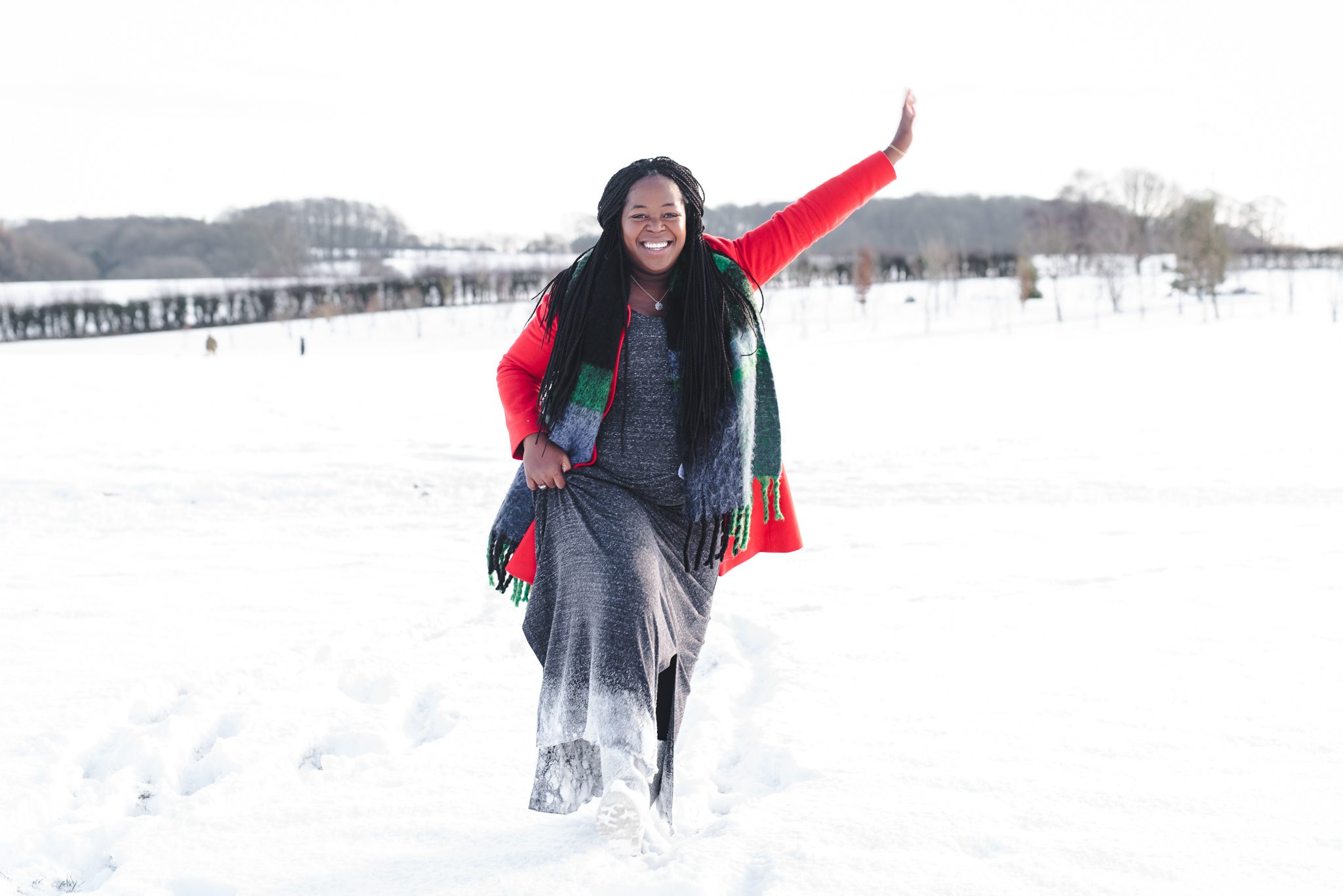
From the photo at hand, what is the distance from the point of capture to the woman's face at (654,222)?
2.58 meters

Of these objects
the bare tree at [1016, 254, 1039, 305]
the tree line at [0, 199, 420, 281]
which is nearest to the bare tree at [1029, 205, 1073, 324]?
the bare tree at [1016, 254, 1039, 305]

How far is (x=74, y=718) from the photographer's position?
3.53 m

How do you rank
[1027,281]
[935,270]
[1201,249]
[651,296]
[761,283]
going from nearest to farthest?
1. [651,296]
2. [761,283]
3. [1201,249]
4. [1027,281]
5. [935,270]

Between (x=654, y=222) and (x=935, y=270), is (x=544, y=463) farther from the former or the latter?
(x=935, y=270)

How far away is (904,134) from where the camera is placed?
3.10m

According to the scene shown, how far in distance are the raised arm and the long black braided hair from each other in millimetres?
185

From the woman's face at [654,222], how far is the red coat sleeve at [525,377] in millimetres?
283

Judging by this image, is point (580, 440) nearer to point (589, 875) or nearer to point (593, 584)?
point (593, 584)

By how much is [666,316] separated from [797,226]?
0.52 metres

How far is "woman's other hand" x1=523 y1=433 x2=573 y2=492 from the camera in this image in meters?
2.55

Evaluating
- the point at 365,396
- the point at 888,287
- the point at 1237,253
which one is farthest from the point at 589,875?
the point at 1237,253

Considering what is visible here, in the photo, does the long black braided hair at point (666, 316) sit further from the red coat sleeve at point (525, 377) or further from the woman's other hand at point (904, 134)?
the woman's other hand at point (904, 134)

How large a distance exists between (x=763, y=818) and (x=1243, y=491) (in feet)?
21.8

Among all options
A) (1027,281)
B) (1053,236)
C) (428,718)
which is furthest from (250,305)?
(428,718)
